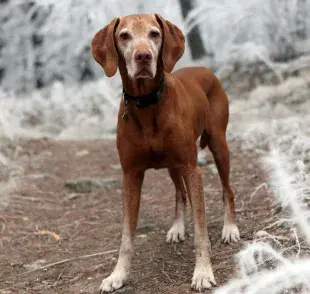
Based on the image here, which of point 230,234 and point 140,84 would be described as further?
point 230,234

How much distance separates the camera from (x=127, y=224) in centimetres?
427

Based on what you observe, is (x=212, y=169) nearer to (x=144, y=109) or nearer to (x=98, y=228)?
(x=98, y=228)

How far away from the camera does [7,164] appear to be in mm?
8258

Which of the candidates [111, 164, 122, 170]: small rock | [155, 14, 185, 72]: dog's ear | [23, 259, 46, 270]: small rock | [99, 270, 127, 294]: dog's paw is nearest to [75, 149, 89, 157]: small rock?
[111, 164, 122, 170]: small rock

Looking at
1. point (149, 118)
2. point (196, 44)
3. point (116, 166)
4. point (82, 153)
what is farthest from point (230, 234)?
point (196, 44)

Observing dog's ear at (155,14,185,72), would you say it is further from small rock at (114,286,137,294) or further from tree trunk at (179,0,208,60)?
tree trunk at (179,0,208,60)

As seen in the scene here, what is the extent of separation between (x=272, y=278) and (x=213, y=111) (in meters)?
2.24

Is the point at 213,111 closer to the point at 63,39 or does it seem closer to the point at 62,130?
the point at 62,130

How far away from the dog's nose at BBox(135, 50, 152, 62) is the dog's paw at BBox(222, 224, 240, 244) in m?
1.76

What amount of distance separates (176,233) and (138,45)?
1921mm

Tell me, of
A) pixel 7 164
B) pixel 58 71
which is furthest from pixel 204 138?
pixel 58 71

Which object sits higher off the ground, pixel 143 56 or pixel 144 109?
pixel 143 56

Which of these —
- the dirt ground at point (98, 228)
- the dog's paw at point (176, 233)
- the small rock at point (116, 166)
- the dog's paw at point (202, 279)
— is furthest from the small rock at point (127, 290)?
the small rock at point (116, 166)

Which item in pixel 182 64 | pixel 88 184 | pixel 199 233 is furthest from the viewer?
pixel 182 64
